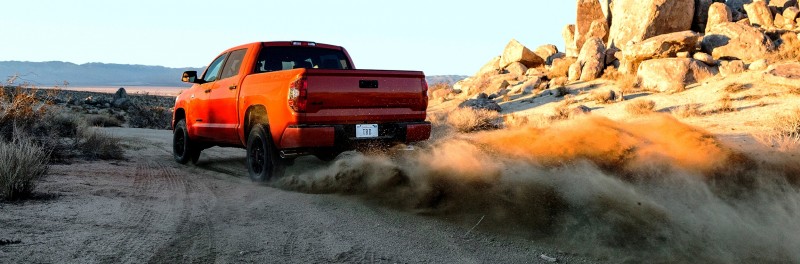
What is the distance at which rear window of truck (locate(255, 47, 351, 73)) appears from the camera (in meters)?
8.53

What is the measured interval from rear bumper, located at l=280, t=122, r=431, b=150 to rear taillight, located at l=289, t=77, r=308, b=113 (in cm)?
22

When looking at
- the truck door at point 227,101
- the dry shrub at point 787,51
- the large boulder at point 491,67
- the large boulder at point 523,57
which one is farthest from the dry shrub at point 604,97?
the truck door at point 227,101

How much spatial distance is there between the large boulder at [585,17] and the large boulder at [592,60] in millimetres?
3728

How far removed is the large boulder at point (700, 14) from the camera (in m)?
26.6

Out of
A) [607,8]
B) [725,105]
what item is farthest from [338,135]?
[607,8]

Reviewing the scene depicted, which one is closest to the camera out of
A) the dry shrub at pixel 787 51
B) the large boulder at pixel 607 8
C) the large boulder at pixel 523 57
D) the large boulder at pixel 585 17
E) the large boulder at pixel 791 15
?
the dry shrub at pixel 787 51

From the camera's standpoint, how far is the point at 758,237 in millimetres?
4816

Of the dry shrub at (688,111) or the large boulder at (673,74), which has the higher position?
the large boulder at (673,74)

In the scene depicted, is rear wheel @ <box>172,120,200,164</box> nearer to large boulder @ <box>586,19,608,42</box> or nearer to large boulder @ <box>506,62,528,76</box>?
large boulder @ <box>506,62,528,76</box>

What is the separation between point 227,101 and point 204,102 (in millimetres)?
1072

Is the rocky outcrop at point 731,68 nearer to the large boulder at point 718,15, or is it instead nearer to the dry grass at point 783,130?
the large boulder at point 718,15

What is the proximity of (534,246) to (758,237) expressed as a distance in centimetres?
173

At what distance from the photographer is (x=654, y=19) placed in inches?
1015

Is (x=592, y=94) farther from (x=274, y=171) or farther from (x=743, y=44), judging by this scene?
(x=274, y=171)
